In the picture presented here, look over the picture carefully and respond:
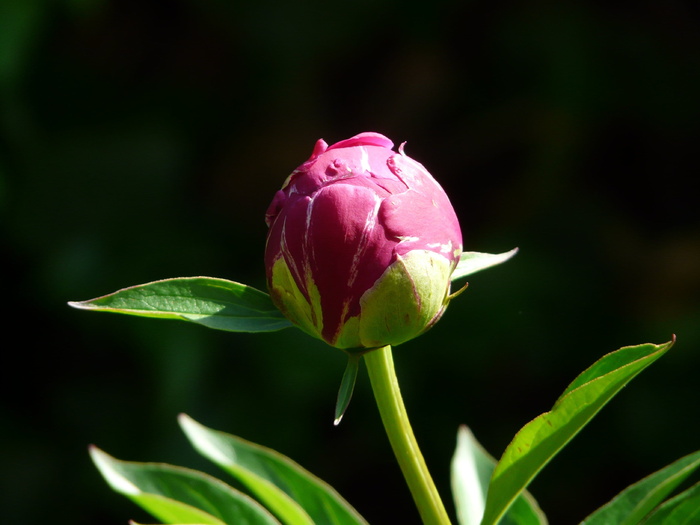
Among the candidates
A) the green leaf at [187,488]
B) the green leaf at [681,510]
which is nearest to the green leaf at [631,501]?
the green leaf at [681,510]

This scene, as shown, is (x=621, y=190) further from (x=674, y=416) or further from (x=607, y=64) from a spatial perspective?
(x=674, y=416)

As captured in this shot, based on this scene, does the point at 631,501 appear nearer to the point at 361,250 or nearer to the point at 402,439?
the point at 402,439

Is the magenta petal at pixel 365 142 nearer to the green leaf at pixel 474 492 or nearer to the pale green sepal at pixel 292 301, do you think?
the pale green sepal at pixel 292 301

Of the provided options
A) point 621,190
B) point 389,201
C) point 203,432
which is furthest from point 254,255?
point 389,201

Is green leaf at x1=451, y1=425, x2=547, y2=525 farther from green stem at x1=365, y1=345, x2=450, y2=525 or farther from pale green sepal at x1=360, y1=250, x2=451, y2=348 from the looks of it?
pale green sepal at x1=360, y1=250, x2=451, y2=348

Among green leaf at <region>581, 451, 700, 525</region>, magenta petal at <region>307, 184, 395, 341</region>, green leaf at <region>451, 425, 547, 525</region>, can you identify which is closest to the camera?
magenta petal at <region>307, 184, 395, 341</region>

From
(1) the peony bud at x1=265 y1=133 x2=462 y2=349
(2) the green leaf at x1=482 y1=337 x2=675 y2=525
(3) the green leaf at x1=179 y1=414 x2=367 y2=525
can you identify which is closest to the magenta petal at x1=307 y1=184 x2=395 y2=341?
(1) the peony bud at x1=265 y1=133 x2=462 y2=349

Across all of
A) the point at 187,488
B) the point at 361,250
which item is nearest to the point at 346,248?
the point at 361,250
